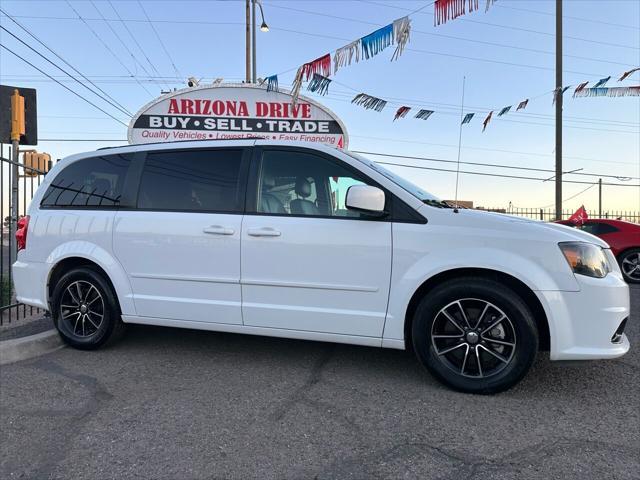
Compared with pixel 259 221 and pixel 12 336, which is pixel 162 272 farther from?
pixel 12 336

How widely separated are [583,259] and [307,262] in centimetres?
187

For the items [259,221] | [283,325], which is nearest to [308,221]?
[259,221]

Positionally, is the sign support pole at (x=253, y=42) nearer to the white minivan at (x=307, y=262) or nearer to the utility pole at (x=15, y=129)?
the utility pole at (x=15, y=129)

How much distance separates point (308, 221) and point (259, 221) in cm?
40

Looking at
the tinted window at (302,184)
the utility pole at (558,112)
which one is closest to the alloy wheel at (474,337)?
the tinted window at (302,184)

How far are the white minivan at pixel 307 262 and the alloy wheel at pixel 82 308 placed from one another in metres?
0.01

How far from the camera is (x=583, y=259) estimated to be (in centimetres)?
304

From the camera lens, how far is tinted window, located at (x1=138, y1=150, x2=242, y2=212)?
382 centimetres

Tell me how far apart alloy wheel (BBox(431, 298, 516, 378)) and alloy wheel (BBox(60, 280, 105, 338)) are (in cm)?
296

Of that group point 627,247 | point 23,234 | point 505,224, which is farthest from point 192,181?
point 627,247

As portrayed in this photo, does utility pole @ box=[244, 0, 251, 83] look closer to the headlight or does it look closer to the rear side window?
the rear side window

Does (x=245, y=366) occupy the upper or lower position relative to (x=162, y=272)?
lower

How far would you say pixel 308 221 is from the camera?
3516mm

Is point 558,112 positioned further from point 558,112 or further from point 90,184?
point 90,184
